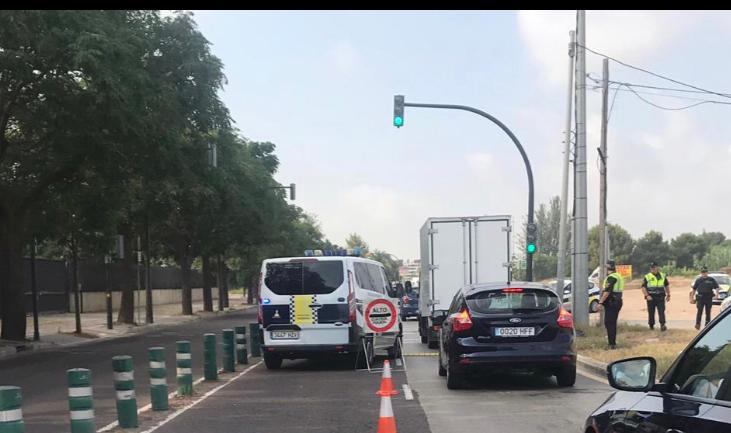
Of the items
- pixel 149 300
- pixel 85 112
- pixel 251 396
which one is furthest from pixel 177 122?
pixel 149 300

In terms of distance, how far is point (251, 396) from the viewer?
11578 mm

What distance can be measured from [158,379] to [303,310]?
482 cm

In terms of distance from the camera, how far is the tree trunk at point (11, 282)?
23.5 metres

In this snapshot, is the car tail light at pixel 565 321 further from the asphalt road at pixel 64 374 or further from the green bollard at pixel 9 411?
the green bollard at pixel 9 411

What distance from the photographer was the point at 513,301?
11.6 meters

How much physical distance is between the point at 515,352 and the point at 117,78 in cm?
1064

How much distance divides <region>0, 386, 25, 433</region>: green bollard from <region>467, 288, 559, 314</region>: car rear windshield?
6916 mm

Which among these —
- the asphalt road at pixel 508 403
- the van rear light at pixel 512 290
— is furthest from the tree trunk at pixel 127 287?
the van rear light at pixel 512 290

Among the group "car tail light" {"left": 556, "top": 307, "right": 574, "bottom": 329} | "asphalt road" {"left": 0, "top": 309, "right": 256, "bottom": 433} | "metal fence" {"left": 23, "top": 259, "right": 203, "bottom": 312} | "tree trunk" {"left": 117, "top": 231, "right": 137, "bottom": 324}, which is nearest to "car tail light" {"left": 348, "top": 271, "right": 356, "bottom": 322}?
"asphalt road" {"left": 0, "top": 309, "right": 256, "bottom": 433}

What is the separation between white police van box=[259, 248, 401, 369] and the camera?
1467cm

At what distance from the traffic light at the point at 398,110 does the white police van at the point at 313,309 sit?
711cm

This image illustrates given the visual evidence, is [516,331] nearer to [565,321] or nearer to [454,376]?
[565,321]

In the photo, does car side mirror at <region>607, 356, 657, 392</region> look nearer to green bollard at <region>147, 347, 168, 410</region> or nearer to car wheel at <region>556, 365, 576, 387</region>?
green bollard at <region>147, 347, 168, 410</region>
